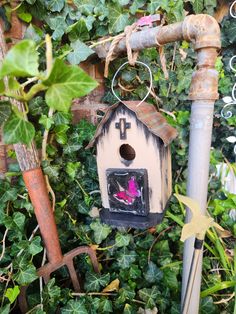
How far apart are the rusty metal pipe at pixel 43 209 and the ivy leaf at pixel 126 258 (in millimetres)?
282

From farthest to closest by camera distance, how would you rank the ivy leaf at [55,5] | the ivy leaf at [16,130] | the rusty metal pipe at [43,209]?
the ivy leaf at [55,5] < the rusty metal pipe at [43,209] < the ivy leaf at [16,130]

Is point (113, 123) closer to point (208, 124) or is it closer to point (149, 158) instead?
point (149, 158)

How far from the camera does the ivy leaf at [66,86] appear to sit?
387 mm

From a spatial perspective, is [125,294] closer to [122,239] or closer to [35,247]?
[122,239]

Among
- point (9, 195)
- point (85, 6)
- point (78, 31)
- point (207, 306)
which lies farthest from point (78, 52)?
point (207, 306)

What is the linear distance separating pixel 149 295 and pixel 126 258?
0.17 m

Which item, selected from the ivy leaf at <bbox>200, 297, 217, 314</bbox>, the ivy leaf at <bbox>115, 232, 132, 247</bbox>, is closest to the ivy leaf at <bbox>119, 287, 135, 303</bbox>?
the ivy leaf at <bbox>115, 232, 132, 247</bbox>

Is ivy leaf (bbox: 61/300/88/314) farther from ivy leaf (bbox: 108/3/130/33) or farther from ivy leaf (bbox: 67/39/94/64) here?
ivy leaf (bbox: 108/3/130/33)

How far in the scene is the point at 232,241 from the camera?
4.42 feet

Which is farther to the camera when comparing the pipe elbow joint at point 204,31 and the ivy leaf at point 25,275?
the ivy leaf at point 25,275

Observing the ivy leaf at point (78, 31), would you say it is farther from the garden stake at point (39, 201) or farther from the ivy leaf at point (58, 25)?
the garden stake at point (39, 201)

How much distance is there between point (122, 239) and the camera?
43.1 inches

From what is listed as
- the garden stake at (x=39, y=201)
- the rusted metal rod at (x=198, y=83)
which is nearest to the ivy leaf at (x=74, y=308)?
the garden stake at (x=39, y=201)

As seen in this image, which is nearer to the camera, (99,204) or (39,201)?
(39,201)
